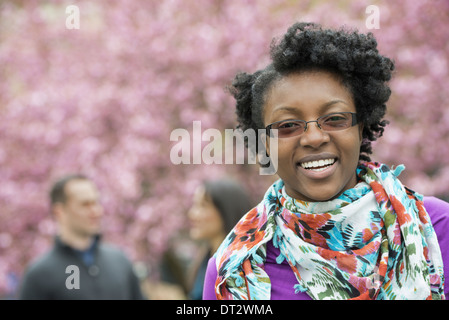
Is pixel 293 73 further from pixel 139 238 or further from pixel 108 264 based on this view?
pixel 139 238

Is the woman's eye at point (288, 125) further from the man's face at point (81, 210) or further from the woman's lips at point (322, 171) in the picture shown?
the man's face at point (81, 210)

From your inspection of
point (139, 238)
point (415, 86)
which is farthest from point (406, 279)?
point (139, 238)

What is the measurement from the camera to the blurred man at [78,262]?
11.8 ft

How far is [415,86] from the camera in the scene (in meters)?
5.75

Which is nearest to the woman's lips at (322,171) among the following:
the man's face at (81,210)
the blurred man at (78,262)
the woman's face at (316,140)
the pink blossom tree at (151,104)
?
the woman's face at (316,140)

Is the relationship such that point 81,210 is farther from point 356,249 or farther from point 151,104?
point 356,249

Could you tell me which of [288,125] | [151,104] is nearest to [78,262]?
[288,125]

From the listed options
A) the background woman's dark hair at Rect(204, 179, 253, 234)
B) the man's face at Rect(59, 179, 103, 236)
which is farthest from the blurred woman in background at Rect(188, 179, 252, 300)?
the man's face at Rect(59, 179, 103, 236)

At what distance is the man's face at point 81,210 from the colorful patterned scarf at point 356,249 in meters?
2.55

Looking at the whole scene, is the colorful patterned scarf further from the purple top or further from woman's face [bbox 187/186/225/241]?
woman's face [bbox 187/186/225/241]

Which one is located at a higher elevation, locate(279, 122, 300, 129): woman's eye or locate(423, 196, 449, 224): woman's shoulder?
locate(279, 122, 300, 129): woman's eye

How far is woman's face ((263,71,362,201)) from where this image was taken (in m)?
1.53
